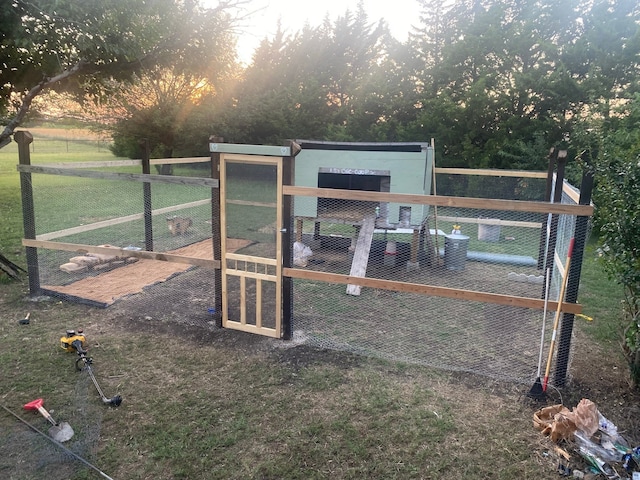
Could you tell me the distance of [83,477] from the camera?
106 inches

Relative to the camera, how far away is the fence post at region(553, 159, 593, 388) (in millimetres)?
3600

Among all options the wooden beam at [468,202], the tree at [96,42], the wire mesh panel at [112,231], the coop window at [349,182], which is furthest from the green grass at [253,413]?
the tree at [96,42]

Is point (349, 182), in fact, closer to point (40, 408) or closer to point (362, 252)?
point (362, 252)

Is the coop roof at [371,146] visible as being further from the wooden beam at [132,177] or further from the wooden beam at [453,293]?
the wooden beam at [453,293]

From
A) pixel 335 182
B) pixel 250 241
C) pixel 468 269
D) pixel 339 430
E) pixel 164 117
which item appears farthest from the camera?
pixel 164 117

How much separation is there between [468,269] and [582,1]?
12.1 m

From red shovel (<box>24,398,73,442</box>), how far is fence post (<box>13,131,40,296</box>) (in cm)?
290

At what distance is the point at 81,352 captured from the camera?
13.0 ft

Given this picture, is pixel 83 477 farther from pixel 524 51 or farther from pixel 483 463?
pixel 524 51

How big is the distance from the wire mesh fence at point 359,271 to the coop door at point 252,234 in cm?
2

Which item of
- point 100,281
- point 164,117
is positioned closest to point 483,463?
point 100,281

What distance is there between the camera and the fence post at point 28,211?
5.39 m

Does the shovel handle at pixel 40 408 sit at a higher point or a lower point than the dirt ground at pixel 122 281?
higher

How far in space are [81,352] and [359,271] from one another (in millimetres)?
3737
